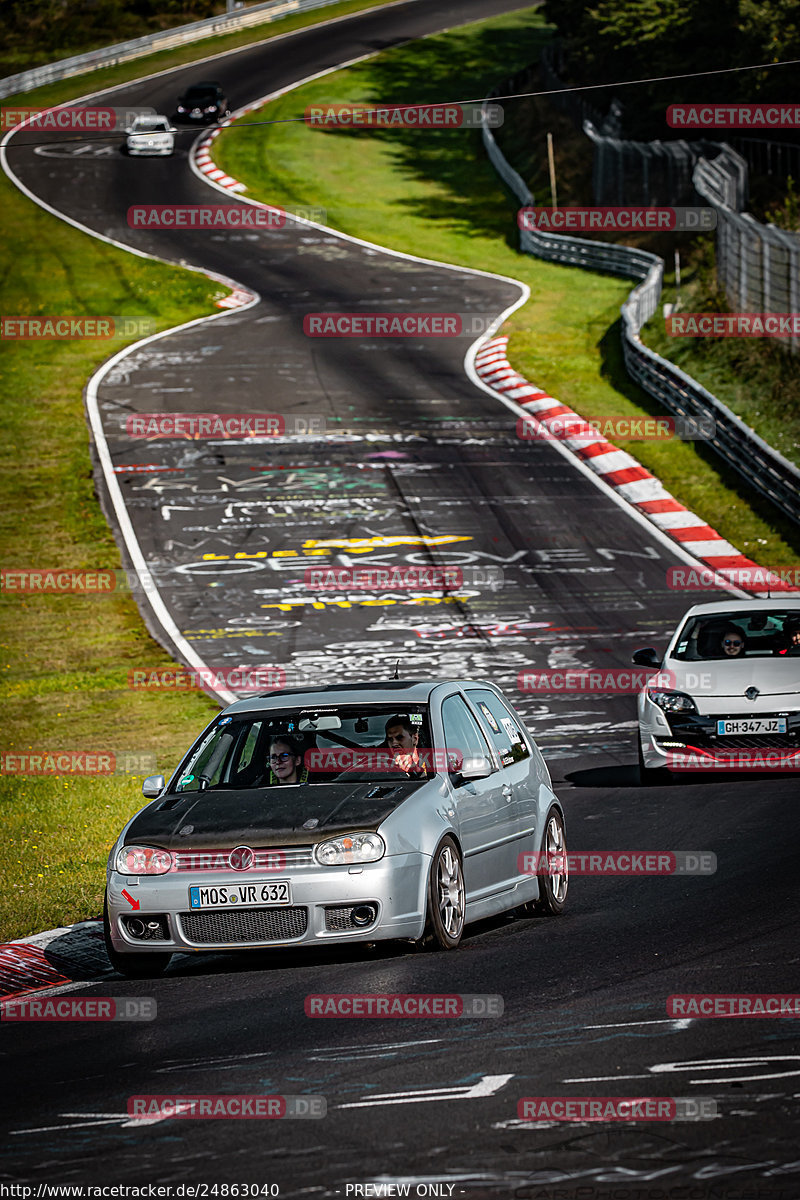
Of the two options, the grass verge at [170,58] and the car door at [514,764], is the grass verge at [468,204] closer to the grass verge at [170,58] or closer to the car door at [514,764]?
the grass verge at [170,58]

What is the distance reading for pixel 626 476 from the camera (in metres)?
29.8

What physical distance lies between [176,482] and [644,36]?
1061 inches

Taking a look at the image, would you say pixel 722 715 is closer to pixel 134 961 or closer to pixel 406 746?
pixel 406 746

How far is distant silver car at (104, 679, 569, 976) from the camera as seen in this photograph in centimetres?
843

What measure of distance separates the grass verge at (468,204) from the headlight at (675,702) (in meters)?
10.3

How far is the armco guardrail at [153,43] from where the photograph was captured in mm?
78125

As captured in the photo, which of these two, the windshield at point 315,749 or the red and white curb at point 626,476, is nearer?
the windshield at point 315,749

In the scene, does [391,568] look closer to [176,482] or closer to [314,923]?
[176,482]

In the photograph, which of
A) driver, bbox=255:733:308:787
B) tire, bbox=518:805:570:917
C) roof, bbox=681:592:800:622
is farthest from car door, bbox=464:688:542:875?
roof, bbox=681:592:800:622

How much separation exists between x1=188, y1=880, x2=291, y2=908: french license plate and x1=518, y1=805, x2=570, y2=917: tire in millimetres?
2079

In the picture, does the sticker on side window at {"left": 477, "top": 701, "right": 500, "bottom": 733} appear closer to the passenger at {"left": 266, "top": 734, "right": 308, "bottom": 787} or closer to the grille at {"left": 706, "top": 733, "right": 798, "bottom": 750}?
the passenger at {"left": 266, "top": 734, "right": 308, "bottom": 787}

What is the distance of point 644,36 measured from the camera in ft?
164

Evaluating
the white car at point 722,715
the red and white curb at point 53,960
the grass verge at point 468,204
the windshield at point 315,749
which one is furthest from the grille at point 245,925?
the grass verge at point 468,204

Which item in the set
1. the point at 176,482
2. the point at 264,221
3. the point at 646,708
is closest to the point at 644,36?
the point at 264,221
